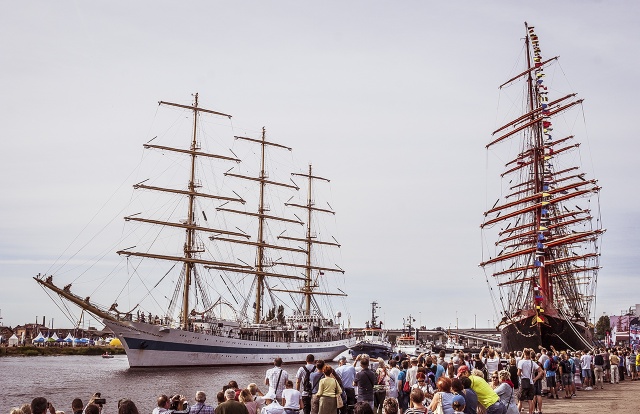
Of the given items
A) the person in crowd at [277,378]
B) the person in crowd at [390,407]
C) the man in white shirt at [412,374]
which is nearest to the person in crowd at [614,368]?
the man in white shirt at [412,374]

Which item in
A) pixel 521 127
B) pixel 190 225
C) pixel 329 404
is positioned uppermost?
pixel 521 127

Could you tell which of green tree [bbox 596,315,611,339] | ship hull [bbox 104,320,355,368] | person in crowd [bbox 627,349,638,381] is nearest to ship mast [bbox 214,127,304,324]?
ship hull [bbox 104,320,355,368]

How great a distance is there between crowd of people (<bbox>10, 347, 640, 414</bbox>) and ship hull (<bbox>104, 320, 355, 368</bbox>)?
44.3m

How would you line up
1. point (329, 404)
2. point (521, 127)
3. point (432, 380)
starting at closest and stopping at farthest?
point (329, 404), point (432, 380), point (521, 127)

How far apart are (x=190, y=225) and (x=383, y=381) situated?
54219 mm

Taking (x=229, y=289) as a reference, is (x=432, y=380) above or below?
below

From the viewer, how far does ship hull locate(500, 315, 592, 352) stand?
46656 millimetres

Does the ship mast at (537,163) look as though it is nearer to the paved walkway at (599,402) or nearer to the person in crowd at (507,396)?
the paved walkway at (599,402)

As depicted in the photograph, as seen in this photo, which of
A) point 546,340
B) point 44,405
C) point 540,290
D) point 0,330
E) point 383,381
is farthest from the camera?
point 0,330

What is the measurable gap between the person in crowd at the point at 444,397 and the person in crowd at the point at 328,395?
3760 millimetres

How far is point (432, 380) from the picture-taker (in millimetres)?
15969

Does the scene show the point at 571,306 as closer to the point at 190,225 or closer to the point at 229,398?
the point at 190,225

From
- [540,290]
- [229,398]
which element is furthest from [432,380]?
[540,290]

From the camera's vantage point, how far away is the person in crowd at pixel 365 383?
47.3 feet
